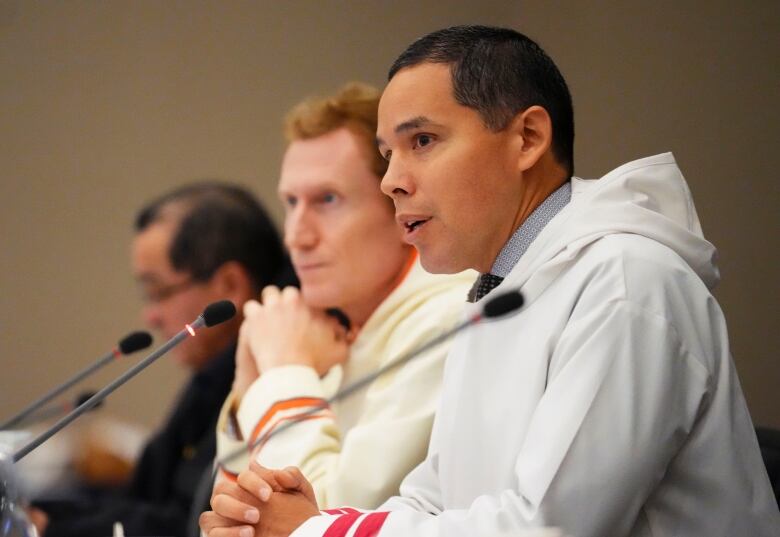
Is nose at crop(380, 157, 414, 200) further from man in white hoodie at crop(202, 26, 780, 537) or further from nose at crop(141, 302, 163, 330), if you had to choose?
nose at crop(141, 302, 163, 330)

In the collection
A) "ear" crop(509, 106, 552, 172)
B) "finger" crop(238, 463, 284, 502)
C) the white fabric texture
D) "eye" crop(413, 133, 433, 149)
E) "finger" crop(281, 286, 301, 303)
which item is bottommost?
the white fabric texture

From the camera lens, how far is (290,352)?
8.52 ft

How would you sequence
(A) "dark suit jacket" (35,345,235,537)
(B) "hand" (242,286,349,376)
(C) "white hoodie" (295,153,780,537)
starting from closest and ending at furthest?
(C) "white hoodie" (295,153,780,537) → (B) "hand" (242,286,349,376) → (A) "dark suit jacket" (35,345,235,537)

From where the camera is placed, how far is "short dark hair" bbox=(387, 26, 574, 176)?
1954mm

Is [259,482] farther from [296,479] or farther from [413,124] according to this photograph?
[413,124]

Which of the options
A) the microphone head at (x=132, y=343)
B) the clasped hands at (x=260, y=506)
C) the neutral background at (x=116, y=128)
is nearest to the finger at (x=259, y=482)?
the clasped hands at (x=260, y=506)

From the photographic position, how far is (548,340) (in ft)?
5.73

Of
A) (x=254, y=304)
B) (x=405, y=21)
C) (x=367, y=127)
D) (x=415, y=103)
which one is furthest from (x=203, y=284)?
(x=415, y=103)

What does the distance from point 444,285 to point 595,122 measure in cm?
88

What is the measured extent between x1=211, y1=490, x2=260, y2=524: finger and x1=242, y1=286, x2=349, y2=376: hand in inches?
27.9

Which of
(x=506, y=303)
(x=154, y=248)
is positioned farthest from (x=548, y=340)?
(x=154, y=248)

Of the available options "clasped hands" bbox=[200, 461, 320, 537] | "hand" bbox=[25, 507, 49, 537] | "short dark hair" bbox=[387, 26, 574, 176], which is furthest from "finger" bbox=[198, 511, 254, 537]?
"hand" bbox=[25, 507, 49, 537]

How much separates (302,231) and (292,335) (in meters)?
0.25

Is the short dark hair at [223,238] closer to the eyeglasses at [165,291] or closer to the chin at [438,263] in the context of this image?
the eyeglasses at [165,291]
